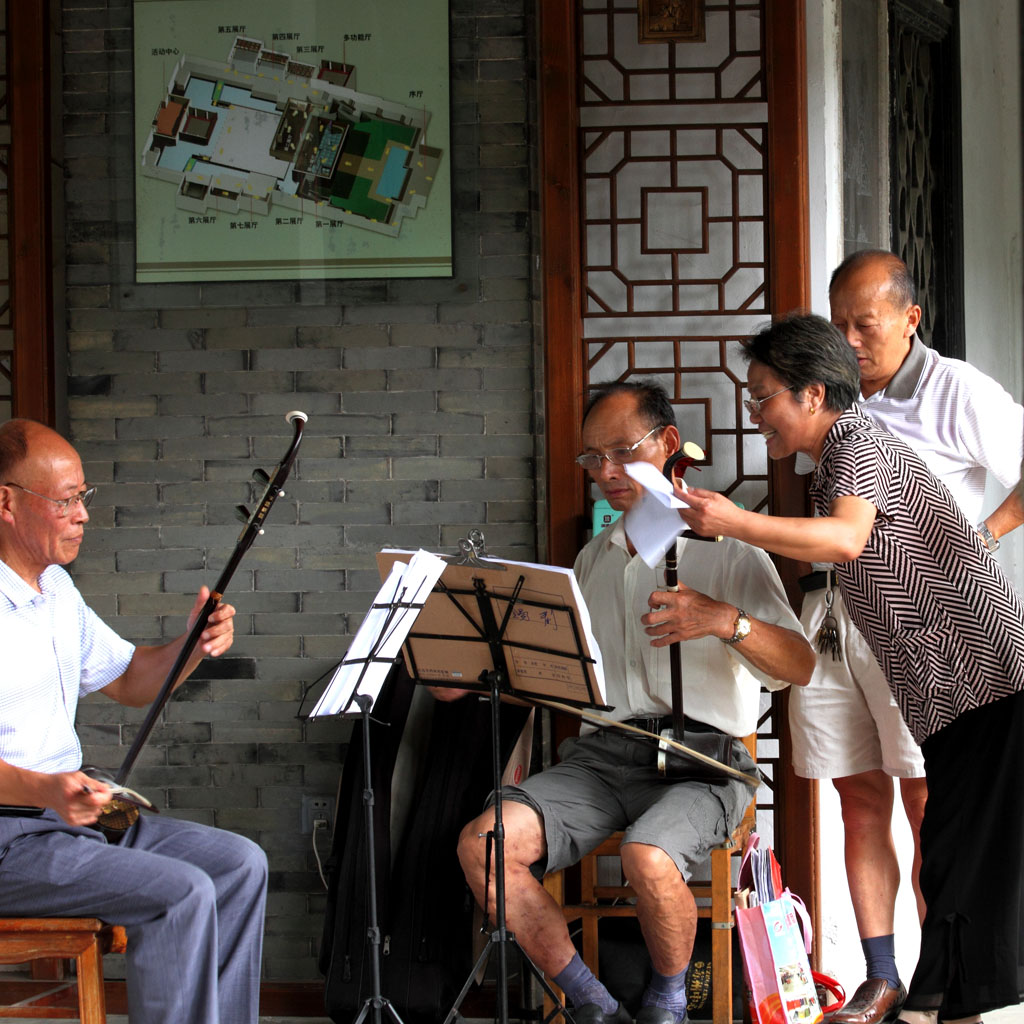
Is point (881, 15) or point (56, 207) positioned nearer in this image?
point (56, 207)

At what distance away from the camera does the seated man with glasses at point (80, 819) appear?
234 cm

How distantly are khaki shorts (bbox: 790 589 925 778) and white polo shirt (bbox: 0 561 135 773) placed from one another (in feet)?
5.85

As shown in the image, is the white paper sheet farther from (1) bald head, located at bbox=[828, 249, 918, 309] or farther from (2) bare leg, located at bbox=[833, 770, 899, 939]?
(2) bare leg, located at bbox=[833, 770, 899, 939]

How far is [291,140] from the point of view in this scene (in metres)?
3.54

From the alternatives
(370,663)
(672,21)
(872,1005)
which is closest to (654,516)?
(370,663)

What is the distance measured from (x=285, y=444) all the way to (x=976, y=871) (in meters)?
2.19

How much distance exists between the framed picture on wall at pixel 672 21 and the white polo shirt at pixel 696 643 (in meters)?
1.52

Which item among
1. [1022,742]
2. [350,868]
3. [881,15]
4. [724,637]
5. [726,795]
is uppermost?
[881,15]

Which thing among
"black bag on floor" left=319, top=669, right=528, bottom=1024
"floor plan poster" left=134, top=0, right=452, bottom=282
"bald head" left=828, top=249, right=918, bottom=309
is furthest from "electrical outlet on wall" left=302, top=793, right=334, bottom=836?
"bald head" left=828, top=249, right=918, bottom=309

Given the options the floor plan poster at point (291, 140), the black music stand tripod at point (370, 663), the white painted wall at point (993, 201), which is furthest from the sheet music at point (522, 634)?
the white painted wall at point (993, 201)

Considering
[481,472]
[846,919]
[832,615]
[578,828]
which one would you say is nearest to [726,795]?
[578,828]

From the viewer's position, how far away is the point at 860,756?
3.07 m

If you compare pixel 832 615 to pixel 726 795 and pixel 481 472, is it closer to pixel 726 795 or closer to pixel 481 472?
pixel 726 795

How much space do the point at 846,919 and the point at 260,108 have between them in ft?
9.55
